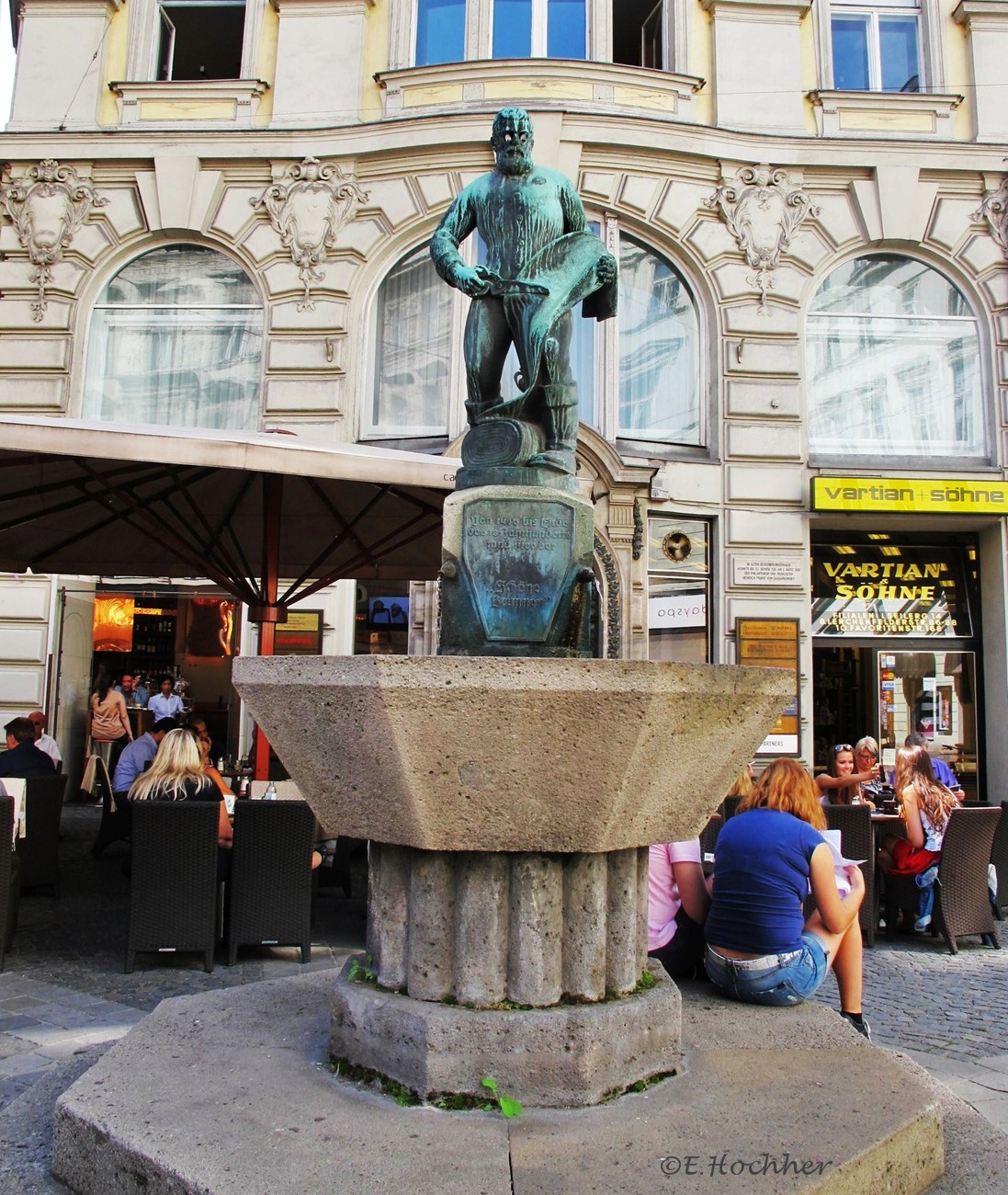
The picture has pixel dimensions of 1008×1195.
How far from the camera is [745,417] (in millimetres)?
12211

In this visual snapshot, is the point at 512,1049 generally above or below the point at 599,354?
below

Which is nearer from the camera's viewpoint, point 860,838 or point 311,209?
point 860,838

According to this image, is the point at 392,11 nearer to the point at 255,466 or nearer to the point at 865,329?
the point at 865,329

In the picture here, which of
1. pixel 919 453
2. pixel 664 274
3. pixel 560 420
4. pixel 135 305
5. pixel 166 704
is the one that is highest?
pixel 664 274

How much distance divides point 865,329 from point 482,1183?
40.9 feet

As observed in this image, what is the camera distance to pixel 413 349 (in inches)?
492

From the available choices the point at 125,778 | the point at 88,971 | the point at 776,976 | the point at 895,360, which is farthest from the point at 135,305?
the point at 776,976

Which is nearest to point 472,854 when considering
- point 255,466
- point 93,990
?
point 93,990

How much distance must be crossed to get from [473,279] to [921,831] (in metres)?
4.36

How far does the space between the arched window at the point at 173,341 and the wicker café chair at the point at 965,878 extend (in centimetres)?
940

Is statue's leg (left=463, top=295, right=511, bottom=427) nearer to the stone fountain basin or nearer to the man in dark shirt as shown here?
the stone fountain basin

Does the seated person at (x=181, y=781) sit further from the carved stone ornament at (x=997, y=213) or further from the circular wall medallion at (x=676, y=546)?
the carved stone ornament at (x=997, y=213)

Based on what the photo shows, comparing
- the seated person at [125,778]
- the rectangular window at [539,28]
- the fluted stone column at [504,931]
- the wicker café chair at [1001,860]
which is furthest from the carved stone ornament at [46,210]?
the fluted stone column at [504,931]

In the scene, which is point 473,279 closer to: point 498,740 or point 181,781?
point 498,740
